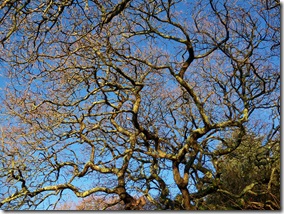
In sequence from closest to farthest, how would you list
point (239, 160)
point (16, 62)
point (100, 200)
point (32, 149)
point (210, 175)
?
point (16, 62) < point (32, 149) < point (100, 200) < point (210, 175) < point (239, 160)

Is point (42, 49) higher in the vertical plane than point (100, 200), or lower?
higher

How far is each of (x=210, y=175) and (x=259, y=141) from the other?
1.52 metres

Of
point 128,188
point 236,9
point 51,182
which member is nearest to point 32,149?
point 51,182

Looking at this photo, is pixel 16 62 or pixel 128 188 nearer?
pixel 16 62

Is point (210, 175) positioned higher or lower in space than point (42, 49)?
lower

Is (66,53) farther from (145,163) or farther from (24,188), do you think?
(145,163)

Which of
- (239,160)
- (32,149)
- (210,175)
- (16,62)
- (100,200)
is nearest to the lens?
(16,62)

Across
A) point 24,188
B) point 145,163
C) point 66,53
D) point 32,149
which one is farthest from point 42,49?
point 145,163

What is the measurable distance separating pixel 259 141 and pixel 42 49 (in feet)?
18.6

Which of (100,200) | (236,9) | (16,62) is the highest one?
(236,9)

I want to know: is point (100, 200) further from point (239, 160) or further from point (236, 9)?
point (236, 9)

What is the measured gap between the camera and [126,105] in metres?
8.73

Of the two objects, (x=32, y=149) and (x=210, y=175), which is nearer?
(x=32, y=149)

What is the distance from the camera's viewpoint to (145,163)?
29.9 ft
